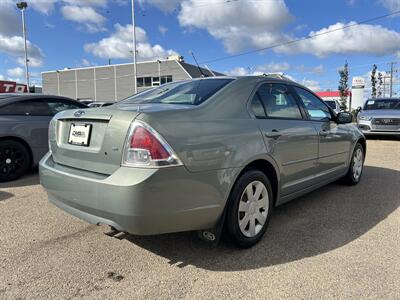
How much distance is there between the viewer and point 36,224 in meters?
3.95

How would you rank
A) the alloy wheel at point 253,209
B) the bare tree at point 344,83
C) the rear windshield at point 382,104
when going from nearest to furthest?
the alloy wheel at point 253,209 < the rear windshield at point 382,104 < the bare tree at point 344,83

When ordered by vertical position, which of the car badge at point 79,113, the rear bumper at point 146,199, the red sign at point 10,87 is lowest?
the rear bumper at point 146,199

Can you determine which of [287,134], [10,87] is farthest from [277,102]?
[10,87]

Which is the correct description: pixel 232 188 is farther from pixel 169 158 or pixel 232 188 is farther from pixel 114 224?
pixel 114 224

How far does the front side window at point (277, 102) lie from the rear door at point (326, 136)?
0.25 metres

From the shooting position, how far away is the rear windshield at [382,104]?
44.7 feet

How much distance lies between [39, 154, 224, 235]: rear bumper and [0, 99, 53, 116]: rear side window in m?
3.70

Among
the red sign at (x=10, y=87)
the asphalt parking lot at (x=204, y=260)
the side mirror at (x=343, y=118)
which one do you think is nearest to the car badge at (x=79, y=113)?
the asphalt parking lot at (x=204, y=260)

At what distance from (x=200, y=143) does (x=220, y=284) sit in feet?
3.46

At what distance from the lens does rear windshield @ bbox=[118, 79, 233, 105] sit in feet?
10.9

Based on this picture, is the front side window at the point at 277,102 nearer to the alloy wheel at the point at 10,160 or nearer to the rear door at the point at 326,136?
the rear door at the point at 326,136

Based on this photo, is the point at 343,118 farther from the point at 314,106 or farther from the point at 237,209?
the point at 237,209

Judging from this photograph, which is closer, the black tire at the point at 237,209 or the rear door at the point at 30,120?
the black tire at the point at 237,209

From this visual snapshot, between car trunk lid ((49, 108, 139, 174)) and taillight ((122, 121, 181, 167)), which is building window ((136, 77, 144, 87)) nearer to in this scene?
car trunk lid ((49, 108, 139, 174))
